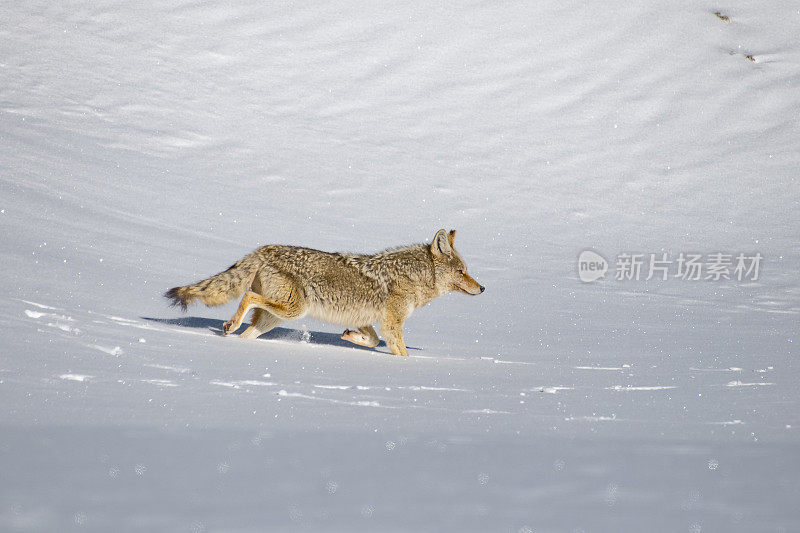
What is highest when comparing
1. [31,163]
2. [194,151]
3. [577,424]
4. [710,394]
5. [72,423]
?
[194,151]

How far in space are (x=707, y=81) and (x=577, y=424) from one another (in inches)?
670

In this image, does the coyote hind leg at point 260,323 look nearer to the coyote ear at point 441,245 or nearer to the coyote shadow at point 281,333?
the coyote shadow at point 281,333

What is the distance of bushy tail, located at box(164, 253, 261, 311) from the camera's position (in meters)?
7.57

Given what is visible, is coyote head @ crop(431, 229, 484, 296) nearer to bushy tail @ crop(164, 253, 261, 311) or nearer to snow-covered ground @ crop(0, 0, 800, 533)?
snow-covered ground @ crop(0, 0, 800, 533)

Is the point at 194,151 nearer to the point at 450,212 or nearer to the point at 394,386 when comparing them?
the point at 450,212

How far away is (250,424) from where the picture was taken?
457 cm

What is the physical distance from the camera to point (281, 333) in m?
8.34

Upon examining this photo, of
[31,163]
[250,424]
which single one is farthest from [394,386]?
[31,163]

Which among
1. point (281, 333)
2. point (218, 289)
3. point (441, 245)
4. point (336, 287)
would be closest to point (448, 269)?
point (441, 245)

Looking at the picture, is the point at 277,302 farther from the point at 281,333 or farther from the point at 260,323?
the point at 281,333

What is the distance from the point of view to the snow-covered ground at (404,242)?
3834 mm
